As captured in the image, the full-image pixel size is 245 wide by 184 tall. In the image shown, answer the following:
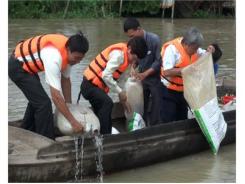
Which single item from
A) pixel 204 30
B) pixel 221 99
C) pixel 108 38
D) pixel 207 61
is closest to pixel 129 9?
pixel 204 30

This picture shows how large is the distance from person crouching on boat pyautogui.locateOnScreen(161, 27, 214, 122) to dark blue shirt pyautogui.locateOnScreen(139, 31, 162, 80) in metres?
0.18

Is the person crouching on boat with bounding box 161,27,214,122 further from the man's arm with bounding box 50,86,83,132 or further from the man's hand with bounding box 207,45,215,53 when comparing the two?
the man's arm with bounding box 50,86,83,132

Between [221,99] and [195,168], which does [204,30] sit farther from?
[195,168]

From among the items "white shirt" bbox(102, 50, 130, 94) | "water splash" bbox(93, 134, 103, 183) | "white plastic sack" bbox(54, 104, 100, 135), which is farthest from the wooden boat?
"white shirt" bbox(102, 50, 130, 94)

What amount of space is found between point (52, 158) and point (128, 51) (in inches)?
60.5

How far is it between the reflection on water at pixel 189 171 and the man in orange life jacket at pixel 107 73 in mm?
620

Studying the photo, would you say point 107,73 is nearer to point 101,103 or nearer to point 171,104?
point 101,103

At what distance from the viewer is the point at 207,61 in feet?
24.4

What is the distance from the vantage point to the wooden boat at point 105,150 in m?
6.09

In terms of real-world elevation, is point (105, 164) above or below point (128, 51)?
below

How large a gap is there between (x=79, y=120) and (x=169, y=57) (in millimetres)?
1439

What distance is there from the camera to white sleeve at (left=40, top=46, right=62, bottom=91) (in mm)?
6234

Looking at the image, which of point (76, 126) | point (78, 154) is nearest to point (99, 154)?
point (78, 154)

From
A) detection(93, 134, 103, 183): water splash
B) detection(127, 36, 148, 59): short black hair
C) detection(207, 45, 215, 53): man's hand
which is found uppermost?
detection(127, 36, 148, 59): short black hair
